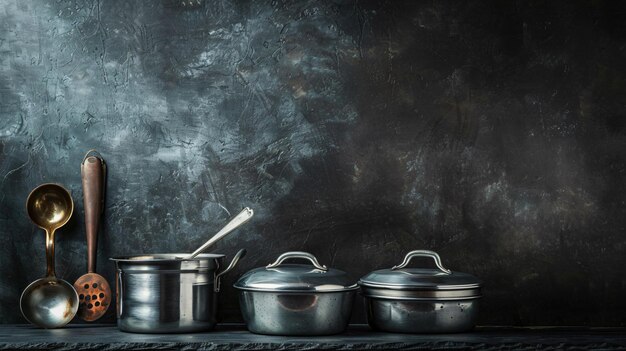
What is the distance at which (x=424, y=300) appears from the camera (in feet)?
7.00

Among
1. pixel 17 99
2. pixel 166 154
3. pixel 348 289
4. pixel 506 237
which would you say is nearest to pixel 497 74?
pixel 506 237

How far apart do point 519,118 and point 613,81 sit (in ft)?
1.08

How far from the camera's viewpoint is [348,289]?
2162 millimetres

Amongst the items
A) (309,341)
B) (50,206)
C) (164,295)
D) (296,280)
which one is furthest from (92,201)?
(309,341)

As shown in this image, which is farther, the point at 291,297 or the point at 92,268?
the point at 92,268

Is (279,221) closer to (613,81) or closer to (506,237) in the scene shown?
(506,237)

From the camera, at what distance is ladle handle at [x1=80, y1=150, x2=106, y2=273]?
2469mm

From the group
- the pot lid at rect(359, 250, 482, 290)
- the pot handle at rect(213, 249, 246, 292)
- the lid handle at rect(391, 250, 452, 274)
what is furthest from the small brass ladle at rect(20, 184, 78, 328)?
the lid handle at rect(391, 250, 452, 274)

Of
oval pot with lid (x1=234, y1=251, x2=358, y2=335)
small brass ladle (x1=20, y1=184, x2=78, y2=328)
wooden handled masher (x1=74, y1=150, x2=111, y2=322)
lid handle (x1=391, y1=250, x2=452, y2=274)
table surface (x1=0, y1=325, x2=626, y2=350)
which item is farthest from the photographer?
wooden handled masher (x1=74, y1=150, x2=111, y2=322)

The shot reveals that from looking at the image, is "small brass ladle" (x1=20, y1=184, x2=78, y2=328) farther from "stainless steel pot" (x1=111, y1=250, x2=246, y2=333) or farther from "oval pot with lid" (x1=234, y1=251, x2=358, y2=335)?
"oval pot with lid" (x1=234, y1=251, x2=358, y2=335)

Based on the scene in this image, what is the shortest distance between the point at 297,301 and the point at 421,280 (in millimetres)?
356

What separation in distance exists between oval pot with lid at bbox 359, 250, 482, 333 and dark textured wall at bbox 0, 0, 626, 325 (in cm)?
29

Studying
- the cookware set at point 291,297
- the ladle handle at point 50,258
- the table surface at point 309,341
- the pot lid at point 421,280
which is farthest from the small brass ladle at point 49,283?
the pot lid at point 421,280

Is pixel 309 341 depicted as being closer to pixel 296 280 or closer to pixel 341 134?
pixel 296 280
